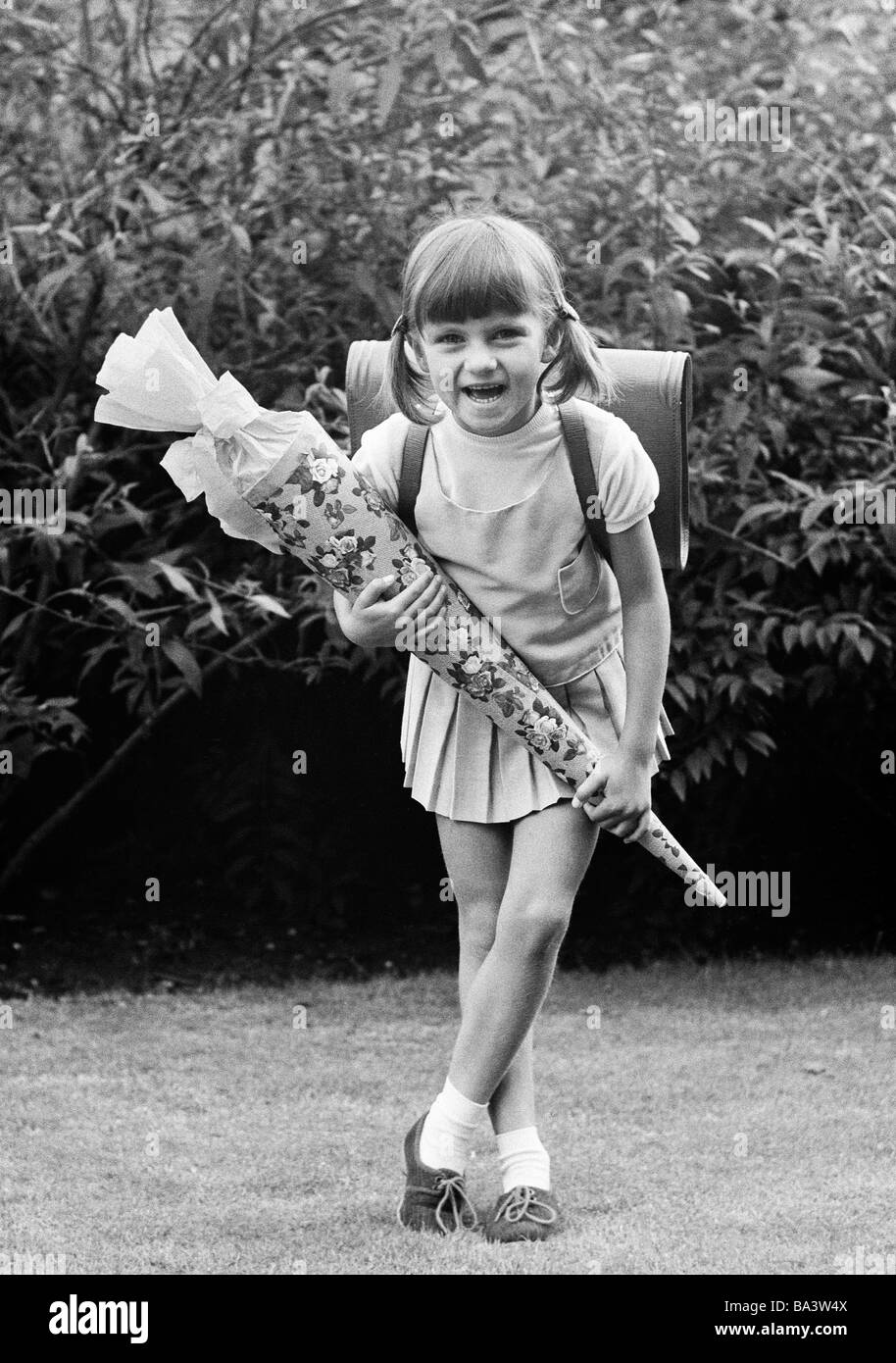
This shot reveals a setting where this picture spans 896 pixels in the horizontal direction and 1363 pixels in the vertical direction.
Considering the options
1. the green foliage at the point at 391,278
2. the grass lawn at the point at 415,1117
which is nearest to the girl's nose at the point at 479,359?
the grass lawn at the point at 415,1117

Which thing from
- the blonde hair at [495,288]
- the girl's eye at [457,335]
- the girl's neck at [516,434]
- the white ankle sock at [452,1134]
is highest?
the blonde hair at [495,288]

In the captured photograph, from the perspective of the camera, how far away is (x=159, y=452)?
5172 millimetres

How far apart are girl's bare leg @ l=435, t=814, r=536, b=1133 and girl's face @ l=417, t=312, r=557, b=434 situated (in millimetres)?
707

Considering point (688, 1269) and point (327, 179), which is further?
point (327, 179)

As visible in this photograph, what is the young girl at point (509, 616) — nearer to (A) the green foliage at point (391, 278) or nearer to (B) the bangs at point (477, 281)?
(B) the bangs at point (477, 281)

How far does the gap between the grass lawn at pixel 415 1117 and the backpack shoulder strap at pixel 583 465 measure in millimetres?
1212

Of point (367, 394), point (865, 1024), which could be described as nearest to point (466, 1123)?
point (367, 394)

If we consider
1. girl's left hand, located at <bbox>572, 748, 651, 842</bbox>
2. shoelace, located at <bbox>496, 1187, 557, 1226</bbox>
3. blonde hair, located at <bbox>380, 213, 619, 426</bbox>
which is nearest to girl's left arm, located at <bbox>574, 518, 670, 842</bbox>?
girl's left hand, located at <bbox>572, 748, 651, 842</bbox>

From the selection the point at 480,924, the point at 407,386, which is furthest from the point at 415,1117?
the point at 407,386

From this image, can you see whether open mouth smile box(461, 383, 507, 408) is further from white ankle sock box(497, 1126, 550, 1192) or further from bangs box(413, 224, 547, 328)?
white ankle sock box(497, 1126, 550, 1192)

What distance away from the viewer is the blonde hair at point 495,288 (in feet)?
→ 9.54

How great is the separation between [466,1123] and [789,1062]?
1323mm

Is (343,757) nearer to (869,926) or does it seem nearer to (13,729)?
(13,729)

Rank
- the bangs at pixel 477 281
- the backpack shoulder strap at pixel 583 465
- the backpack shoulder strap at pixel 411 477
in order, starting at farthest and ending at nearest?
the backpack shoulder strap at pixel 411 477
the backpack shoulder strap at pixel 583 465
the bangs at pixel 477 281
